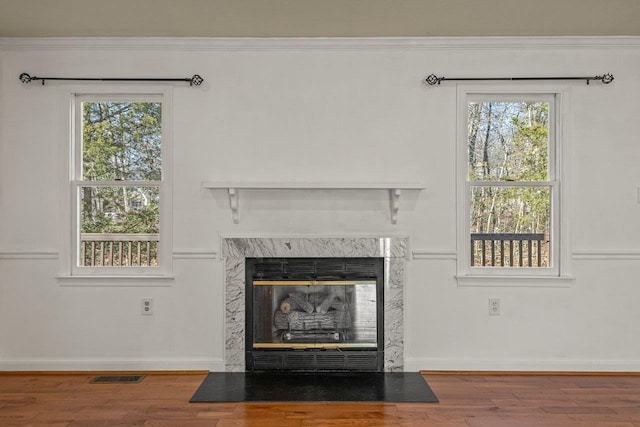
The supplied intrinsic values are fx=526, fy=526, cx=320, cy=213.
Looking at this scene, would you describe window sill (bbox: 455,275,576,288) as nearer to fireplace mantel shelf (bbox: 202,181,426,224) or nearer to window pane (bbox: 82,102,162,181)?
fireplace mantel shelf (bbox: 202,181,426,224)

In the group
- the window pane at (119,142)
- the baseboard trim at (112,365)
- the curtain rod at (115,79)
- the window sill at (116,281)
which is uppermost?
the curtain rod at (115,79)

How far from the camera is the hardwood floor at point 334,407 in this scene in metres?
2.95

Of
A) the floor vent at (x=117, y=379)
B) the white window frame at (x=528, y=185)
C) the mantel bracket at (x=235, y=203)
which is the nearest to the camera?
the floor vent at (x=117, y=379)

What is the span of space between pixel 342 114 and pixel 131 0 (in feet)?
5.21

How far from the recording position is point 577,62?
387cm

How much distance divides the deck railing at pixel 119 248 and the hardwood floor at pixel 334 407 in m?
0.84

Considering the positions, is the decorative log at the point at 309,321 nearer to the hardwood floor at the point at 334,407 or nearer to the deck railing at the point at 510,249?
the hardwood floor at the point at 334,407

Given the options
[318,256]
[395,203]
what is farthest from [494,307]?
[318,256]

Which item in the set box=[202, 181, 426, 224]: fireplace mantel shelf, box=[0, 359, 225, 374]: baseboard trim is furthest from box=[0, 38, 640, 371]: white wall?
box=[202, 181, 426, 224]: fireplace mantel shelf

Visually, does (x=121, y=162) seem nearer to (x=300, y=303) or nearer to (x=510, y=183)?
(x=300, y=303)

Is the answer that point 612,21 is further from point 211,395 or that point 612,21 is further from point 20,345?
point 20,345

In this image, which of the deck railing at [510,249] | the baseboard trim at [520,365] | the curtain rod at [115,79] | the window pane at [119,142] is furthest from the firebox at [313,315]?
the curtain rod at [115,79]

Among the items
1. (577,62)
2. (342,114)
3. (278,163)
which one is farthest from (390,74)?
(577,62)

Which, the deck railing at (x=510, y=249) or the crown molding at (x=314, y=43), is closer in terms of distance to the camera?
the crown molding at (x=314, y=43)
